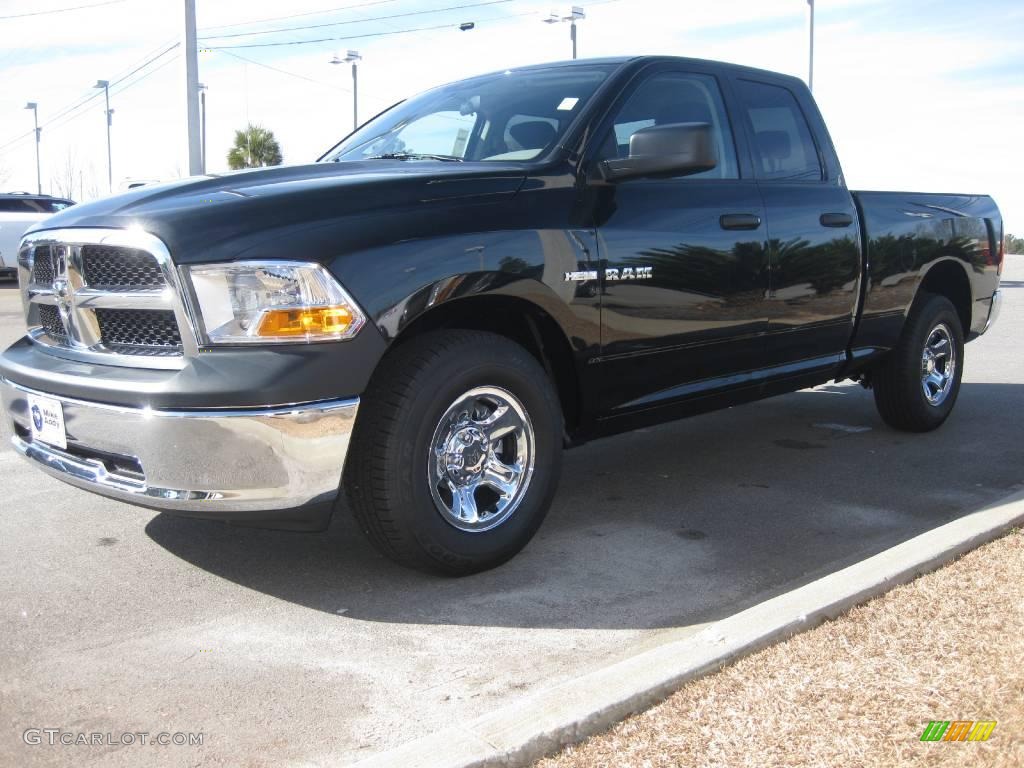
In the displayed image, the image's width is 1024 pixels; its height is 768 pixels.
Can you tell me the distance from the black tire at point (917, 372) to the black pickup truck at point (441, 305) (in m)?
0.91

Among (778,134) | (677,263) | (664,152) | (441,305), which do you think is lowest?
(441,305)

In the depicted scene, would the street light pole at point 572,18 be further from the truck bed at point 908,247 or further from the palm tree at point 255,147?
the truck bed at point 908,247

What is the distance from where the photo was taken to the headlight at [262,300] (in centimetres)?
319

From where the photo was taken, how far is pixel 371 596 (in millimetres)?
3607

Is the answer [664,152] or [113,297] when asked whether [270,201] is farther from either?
[664,152]

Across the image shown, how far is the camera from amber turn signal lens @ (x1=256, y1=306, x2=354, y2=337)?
126 inches

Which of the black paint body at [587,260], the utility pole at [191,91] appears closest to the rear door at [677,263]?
the black paint body at [587,260]

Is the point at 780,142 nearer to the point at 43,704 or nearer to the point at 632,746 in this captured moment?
the point at 632,746

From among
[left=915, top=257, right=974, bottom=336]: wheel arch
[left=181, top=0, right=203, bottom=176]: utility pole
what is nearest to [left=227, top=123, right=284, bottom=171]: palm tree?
[left=181, top=0, right=203, bottom=176]: utility pole

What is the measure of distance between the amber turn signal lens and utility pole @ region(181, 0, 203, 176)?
54.7 ft

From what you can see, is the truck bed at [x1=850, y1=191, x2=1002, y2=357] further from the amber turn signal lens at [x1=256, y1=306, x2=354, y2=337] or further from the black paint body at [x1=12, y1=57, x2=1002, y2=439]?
the amber turn signal lens at [x1=256, y1=306, x2=354, y2=337]

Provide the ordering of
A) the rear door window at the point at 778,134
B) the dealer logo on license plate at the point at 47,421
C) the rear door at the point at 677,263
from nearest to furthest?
the dealer logo on license plate at the point at 47,421
the rear door at the point at 677,263
the rear door window at the point at 778,134

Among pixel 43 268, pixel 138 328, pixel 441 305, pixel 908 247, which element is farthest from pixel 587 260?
pixel 908 247

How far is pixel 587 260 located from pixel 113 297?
166 cm
